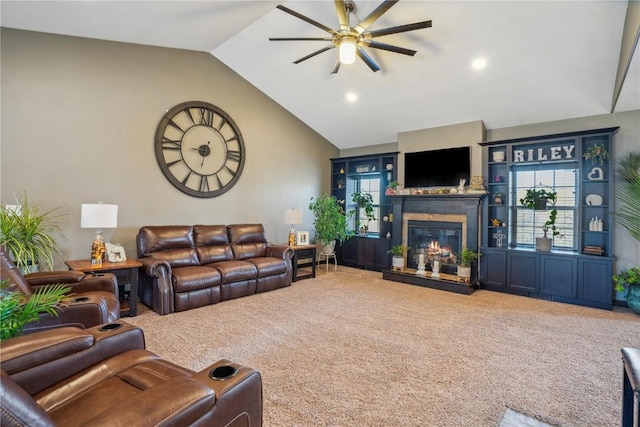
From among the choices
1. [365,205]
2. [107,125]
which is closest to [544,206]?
[365,205]

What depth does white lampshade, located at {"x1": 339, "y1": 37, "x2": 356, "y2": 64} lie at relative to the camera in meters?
3.38

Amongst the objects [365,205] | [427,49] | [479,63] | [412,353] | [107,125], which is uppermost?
[427,49]

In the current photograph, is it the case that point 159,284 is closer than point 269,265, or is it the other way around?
point 159,284

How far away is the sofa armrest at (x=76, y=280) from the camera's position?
2846 mm

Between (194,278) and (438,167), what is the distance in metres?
4.41

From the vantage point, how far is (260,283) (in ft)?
15.4

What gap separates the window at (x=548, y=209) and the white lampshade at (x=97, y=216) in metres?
5.83

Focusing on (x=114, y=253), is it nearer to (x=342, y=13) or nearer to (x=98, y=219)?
(x=98, y=219)

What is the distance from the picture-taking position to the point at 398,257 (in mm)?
5855

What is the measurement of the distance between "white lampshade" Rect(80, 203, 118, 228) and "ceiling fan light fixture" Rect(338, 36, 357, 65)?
314cm

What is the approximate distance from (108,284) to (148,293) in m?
0.89

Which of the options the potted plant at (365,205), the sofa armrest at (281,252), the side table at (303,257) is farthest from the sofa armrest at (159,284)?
the potted plant at (365,205)

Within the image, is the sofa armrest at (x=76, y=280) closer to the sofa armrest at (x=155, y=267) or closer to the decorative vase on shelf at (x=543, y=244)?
the sofa armrest at (x=155, y=267)

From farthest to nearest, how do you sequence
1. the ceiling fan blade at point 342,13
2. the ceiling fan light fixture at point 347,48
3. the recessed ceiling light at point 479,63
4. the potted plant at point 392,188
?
1. the potted plant at point 392,188
2. the recessed ceiling light at point 479,63
3. the ceiling fan light fixture at point 347,48
4. the ceiling fan blade at point 342,13
